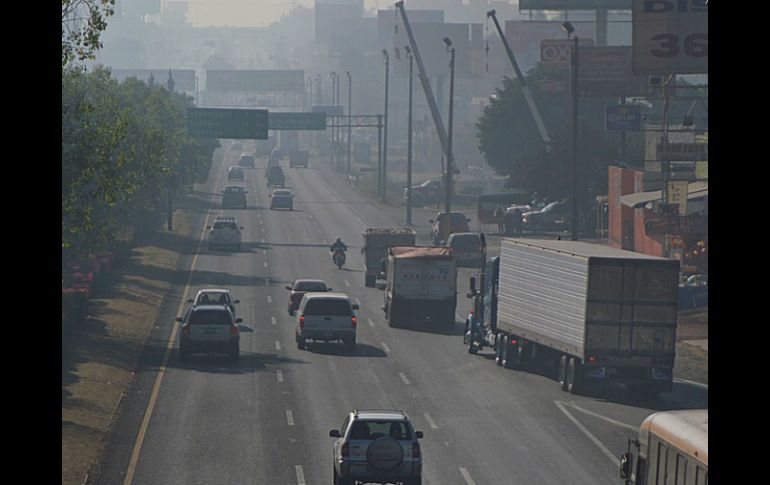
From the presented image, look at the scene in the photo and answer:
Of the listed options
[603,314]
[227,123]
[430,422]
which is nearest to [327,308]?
[603,314]

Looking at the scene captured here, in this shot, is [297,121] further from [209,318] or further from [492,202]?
[209,318]

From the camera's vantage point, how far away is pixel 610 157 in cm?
11169

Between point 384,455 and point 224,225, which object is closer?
point 384,455

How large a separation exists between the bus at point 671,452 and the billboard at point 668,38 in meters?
52.4

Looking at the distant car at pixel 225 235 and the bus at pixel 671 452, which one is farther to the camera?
the distant car at pixel 225 235

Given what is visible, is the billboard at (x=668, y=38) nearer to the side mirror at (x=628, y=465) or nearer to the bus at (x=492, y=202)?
the bus at (x=492, y=202)

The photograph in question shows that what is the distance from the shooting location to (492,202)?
384 ft

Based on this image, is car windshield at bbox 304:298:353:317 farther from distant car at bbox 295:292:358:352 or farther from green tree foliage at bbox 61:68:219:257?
green tree foliage at bbox 61:68:219:257

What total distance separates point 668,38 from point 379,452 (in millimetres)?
51064

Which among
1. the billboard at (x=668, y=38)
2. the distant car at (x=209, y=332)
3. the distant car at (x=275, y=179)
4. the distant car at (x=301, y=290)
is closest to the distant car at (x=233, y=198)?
the distant car at (x=275, y=179)

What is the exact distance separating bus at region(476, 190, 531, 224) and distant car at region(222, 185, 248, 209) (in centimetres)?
1931

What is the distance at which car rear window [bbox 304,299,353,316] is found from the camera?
50.8 metres

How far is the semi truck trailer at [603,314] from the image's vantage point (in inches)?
1599
